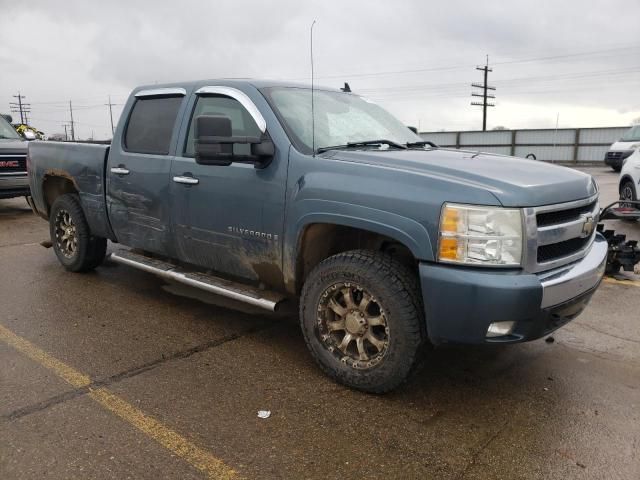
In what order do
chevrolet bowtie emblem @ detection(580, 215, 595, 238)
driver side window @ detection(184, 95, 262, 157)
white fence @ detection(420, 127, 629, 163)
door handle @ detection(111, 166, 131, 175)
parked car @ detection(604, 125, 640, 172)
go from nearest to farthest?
1. chevrolet bowtie emblem @ detection(580, 215, 595, 238)
2. driver side window @ detection(184, 95, 262, 157)
3. door handle @ detection(111, 166, 131, 175)
4. parked car @ detection(604, 125, 640, 172)
5. white fence @ detection(420, 127, 629, 163)

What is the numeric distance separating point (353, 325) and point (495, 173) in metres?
1.21

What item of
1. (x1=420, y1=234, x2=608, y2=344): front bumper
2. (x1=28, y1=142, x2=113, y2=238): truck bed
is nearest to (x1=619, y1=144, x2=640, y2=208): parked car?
(x1=420, y1=234, x2=608, y2=344): front bumper

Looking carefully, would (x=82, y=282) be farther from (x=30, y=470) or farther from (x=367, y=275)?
(x=367, y=275)

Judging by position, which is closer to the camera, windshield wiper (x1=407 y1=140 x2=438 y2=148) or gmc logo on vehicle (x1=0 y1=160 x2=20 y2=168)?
windshield wiper (x1=407 y1=140 x2=438 y2=148)

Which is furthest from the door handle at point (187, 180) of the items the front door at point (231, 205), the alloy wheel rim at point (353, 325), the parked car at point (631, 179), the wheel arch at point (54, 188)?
the parked car at point (631, 179)

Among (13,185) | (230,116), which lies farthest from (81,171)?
(13,185)

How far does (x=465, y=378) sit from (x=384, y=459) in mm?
1105

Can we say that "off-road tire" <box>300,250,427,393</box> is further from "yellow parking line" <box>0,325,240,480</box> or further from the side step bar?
"yellow parking line" <box>0,325,240,480</box>

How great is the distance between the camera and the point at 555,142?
31641 millimetres

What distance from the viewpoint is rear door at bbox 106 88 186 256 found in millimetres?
4379

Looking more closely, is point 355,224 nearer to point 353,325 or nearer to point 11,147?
point 353,325

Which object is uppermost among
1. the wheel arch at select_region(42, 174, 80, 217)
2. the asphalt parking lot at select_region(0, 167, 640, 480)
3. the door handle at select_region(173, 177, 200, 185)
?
the door handle at select_region(173, 177, 200, 185)

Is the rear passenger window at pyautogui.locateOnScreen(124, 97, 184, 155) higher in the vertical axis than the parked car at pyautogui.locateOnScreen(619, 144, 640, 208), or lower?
higher

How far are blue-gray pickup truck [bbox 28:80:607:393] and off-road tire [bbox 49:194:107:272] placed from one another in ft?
2.82
